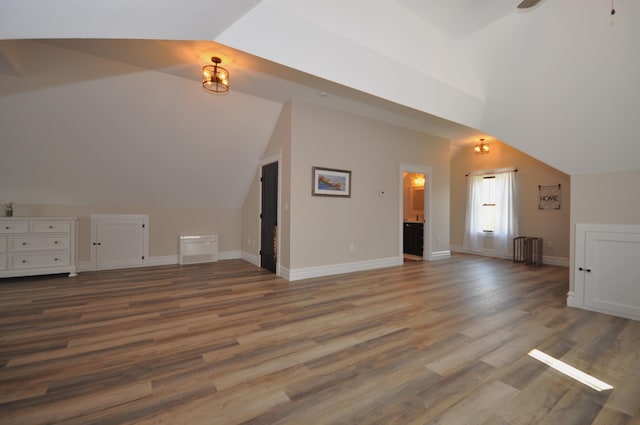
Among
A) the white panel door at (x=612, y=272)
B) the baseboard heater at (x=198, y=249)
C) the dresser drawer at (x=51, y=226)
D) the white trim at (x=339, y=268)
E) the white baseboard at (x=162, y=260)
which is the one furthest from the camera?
the baseboard heater at (x=198, y=249)

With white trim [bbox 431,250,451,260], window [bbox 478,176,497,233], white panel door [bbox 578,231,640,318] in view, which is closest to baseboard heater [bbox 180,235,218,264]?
white trim [bbox 431,250,451,260]

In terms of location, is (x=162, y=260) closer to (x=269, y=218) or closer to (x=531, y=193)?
(x=269, y=218)

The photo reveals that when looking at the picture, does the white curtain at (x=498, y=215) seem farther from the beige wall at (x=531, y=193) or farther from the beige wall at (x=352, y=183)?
the beige wall at (x=352, y=183)

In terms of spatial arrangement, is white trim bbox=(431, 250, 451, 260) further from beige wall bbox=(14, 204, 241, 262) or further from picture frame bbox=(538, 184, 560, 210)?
beige wall bbox=(14, 204, 241, 262)

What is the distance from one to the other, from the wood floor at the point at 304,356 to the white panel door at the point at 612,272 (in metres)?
0.26

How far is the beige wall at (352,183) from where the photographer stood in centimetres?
454

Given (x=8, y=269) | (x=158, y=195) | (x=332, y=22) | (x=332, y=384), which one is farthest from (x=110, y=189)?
(x=332, y=384)

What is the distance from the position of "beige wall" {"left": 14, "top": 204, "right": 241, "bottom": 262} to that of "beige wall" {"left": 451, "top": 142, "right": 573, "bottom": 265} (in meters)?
6.18

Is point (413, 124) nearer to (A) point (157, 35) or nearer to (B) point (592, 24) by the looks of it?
(B) point (592, 24)

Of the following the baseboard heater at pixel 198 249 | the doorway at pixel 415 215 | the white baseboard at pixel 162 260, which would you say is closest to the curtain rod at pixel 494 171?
the doorway at pixel 415 215

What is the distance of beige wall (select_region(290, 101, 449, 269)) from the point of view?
4543mm

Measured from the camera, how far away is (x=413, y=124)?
18.7 feet

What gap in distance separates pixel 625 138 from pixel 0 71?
269 inches

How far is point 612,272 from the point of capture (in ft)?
10.3
